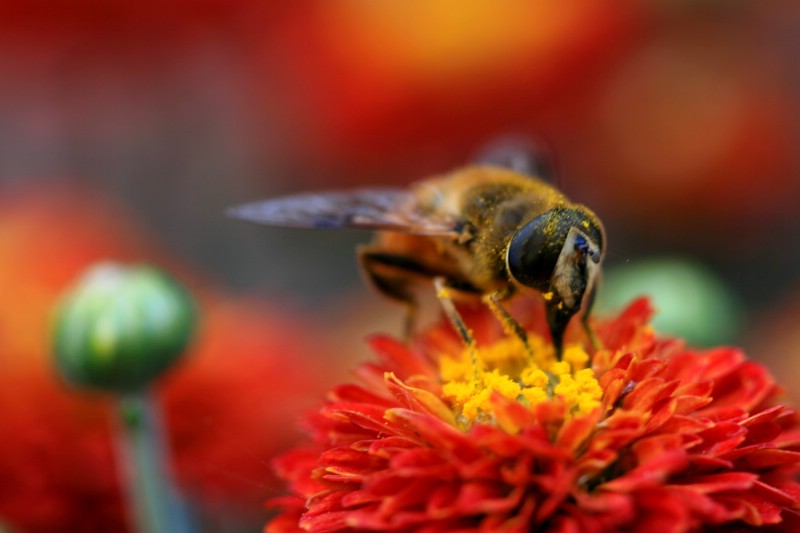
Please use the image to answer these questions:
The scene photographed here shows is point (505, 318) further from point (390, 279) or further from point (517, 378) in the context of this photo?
point (390, 279)

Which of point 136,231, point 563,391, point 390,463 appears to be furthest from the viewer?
point 136,231

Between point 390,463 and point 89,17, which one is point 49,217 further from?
point 390,463

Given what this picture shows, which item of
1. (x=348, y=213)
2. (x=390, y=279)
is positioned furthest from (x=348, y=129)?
(x=348, y=213)

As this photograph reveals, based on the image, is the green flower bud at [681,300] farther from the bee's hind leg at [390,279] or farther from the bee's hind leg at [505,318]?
the bee's hind leg at [505,318]

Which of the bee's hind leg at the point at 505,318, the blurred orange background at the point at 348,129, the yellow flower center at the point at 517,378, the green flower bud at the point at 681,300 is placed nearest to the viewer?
the yellow flower center at the point at 517,378

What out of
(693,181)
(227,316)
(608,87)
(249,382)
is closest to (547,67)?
(608,87)

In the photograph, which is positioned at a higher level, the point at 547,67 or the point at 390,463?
the point at 547,67

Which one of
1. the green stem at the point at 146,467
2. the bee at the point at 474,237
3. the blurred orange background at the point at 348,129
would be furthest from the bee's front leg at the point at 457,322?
the blurred orange background at the point at 348,129

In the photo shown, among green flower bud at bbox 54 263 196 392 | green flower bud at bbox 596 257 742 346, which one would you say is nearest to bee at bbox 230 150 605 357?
green flower bud at bbox 54 263 196 392
